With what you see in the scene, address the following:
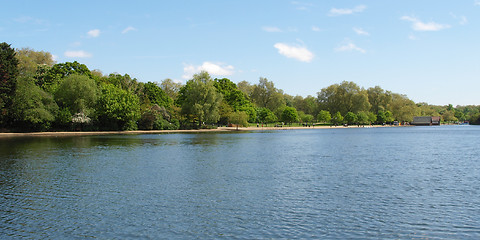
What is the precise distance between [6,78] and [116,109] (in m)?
19.6

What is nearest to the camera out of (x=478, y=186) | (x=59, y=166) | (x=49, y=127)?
(x=478, y=186)

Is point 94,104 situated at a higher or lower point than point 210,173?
higher

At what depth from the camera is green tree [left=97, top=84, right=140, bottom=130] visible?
73500 millimetres

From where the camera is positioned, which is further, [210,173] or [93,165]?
[93,165]

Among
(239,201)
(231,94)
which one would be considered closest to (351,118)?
(231,94)

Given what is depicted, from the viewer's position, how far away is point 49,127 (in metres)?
70.7

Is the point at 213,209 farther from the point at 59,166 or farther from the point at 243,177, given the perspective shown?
the point at 59,166

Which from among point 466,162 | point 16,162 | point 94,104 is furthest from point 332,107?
point 16,162

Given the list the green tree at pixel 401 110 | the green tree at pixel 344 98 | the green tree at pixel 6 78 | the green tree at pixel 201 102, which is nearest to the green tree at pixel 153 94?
the green tree at pixel 201 102

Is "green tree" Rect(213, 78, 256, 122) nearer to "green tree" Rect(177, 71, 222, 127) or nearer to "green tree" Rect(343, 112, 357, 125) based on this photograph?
"green tree" Rect(177, 71, 222, 127)

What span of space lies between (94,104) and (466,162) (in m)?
65.6

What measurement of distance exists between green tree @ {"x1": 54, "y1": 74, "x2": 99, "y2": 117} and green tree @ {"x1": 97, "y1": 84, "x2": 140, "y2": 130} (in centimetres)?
223

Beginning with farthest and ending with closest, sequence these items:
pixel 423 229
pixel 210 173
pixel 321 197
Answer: pixel 210 173
pixel 321 197
pixel 423 229

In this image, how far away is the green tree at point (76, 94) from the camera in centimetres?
7157
